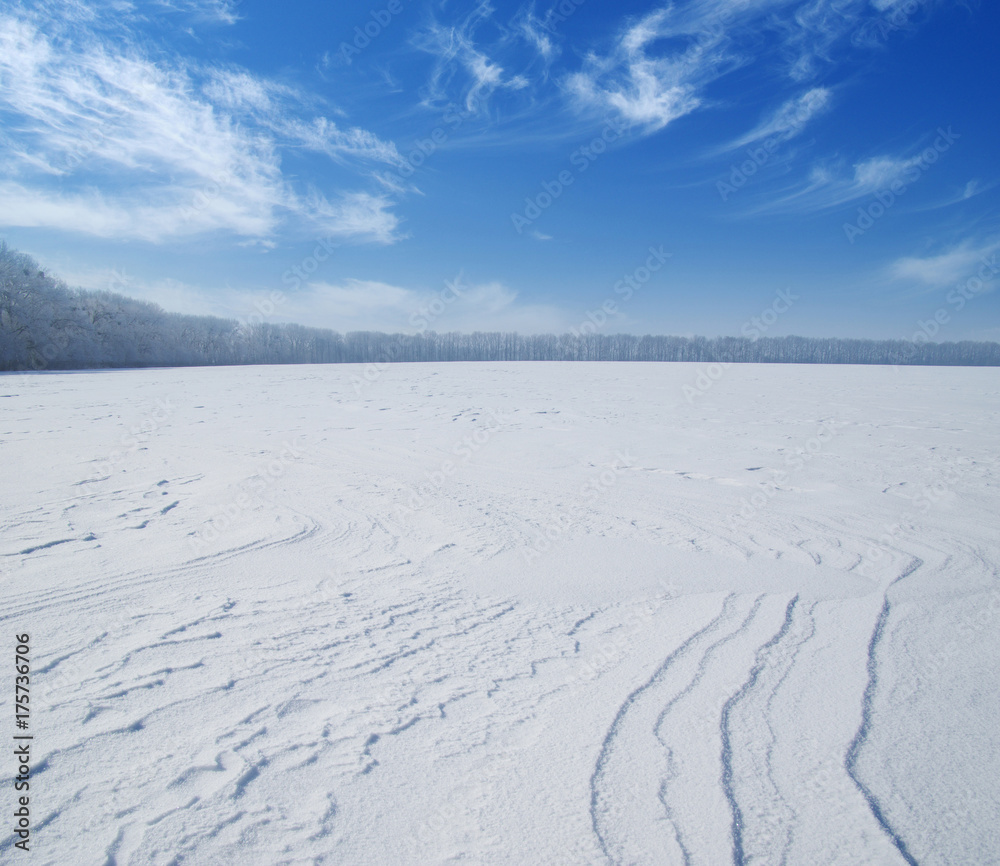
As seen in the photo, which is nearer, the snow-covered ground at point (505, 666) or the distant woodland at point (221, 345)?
the snow-covered ground at point (505, 666)

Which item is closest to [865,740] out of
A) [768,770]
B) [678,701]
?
[768,770]

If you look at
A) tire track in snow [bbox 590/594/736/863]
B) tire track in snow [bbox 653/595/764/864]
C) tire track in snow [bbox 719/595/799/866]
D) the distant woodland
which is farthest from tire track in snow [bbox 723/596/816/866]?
the distant woodland

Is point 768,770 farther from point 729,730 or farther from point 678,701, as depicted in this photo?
point 678,701

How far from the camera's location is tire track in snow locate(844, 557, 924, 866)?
161 centimetres

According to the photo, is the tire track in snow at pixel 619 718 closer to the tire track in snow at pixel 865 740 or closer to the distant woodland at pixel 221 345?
the tire track in snow at pixel 865 740

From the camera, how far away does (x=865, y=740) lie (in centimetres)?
200

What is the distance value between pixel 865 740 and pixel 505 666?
5.12 feet

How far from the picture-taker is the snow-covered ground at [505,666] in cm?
164

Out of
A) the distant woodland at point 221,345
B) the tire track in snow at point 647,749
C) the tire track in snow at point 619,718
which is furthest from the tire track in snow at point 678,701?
the distant woodland at point 221,345

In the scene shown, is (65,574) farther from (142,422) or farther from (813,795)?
(142,422)

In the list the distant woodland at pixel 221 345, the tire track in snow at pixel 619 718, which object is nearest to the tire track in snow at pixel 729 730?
the tire track in snow at pixel 619 718

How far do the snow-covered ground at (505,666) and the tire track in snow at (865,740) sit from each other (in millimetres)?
11

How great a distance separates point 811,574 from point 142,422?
11728 mm

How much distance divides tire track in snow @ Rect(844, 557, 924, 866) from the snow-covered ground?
11 millimetres
